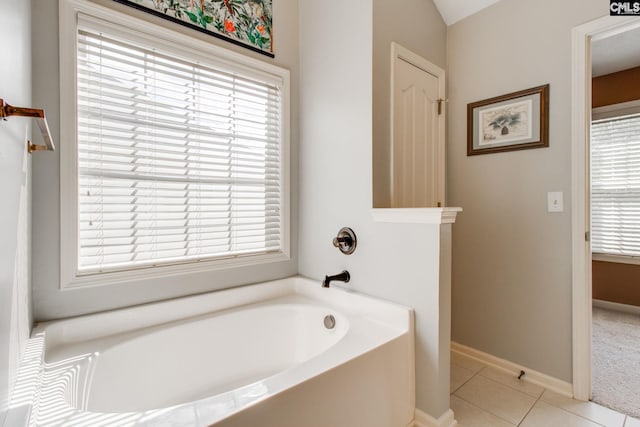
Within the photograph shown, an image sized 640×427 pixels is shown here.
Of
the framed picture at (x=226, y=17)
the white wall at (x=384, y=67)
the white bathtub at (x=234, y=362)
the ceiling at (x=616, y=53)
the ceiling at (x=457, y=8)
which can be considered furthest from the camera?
the ceiling at (x=616, y=53)

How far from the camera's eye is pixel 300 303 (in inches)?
76.4

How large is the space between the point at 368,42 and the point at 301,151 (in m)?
0.80

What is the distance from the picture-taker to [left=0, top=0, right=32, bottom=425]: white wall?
29.0 inches

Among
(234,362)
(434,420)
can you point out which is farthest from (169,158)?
(434,420)

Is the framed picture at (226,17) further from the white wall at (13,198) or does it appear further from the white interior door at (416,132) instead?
the white interior door at (416,132)

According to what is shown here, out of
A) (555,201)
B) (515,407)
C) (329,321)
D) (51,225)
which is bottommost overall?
(515,407)

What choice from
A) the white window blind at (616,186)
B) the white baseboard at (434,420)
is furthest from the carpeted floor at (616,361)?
the white baseboard at (434,420)

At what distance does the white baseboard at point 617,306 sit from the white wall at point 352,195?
3.08 metres

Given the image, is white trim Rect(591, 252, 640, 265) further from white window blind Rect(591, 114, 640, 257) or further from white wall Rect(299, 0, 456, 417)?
white wall Rect(299, 0, 456, 417)

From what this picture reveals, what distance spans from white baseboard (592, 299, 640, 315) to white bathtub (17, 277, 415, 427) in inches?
127

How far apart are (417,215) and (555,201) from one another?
1.00 m

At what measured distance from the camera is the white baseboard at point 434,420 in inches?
57.5

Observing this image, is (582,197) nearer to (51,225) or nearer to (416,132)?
(416,132)

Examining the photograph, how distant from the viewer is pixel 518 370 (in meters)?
1.99
